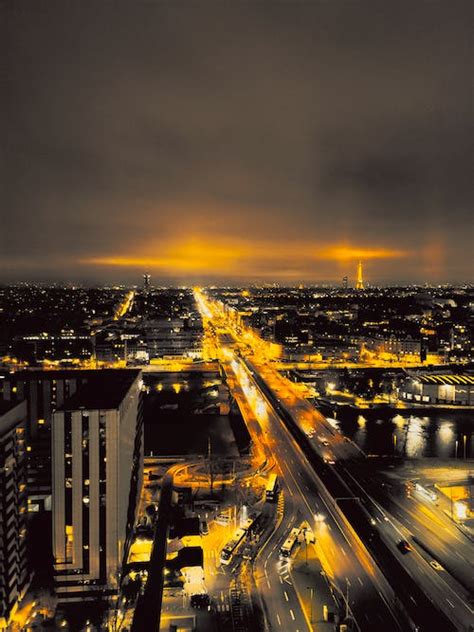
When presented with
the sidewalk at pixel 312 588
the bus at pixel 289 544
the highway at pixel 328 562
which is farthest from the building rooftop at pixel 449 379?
the sidewalk at pixel 312 588

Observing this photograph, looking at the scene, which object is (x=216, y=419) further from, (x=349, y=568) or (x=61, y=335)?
(x=61, y=335)

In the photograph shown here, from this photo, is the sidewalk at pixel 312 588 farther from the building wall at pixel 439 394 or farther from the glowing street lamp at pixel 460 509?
the building wall at pixel 439 394

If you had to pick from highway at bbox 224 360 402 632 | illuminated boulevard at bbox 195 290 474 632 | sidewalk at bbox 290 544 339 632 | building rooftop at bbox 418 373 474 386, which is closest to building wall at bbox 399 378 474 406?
building rooftop at bbox 418 373 474 386

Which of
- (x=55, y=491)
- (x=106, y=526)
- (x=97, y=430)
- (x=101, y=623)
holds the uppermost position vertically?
(x=97, y=430)

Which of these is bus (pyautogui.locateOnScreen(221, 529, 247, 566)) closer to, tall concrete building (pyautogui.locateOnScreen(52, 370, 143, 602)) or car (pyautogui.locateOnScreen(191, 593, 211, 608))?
car (pyautogui.locateOnScreen(191, 593, 211, 608))

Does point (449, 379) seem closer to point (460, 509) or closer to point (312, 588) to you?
point (460, 509)

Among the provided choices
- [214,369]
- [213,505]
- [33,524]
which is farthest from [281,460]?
[214,369]

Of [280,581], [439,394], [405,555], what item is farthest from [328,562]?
[439,394]
